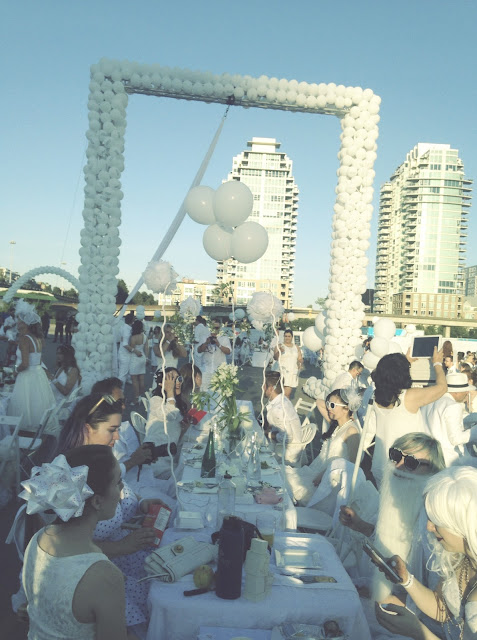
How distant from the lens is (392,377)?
330cm

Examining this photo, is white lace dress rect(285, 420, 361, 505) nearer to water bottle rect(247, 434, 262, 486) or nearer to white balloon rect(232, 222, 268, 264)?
water bottle rect(247, 434, 262, 486)

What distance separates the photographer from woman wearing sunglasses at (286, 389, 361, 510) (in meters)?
3.74

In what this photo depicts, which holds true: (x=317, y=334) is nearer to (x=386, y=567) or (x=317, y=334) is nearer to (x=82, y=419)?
(x=82, y=419)

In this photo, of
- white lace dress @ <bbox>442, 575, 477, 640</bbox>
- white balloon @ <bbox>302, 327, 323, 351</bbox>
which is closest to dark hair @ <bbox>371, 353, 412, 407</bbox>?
white lace dress @ <bbox>442, 575, 477, 640</bbox>

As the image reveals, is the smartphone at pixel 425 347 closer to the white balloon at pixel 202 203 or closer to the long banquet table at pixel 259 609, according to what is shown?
the white balloon at pixel 202 203

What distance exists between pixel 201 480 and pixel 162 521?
92 cm

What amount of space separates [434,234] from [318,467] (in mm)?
113408

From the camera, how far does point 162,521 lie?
234 cm

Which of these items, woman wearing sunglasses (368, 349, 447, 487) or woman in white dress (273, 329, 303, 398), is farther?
woman in white dress (273, 329, 303, 398)

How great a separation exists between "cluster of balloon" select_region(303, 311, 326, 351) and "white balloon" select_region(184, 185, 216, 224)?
3792 millimetres

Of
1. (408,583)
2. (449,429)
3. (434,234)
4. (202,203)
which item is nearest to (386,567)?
(408,583)

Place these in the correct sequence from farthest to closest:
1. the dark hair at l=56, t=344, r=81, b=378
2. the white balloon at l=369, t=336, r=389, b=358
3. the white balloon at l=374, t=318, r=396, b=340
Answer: the white balloon at l=374, t=318, r=396, b=340 → the white balloon at l=369, t=336, r=389, b=358 → the dark hair at l=56, t=344, r=81, b=378

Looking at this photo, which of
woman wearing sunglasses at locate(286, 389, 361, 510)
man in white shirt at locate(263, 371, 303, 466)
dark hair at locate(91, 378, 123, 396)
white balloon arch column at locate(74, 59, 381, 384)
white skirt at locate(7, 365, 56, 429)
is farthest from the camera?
white balloon arch column at locate(74, 59, 381, 384)

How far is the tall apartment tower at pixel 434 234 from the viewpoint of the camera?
10388cm
